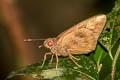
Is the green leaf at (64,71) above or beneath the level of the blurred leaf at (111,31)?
beneath

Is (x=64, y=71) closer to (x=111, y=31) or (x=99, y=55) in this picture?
(x=99, y=55)

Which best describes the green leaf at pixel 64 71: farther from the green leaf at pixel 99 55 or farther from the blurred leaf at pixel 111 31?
the blurred leaf at pixel 111 31

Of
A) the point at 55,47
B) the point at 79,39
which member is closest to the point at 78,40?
the point at 79,39

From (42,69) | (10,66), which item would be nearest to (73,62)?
(42,69)

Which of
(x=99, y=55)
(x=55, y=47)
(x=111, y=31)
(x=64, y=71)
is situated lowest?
(x=64, y=71)

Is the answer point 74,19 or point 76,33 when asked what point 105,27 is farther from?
point 74,19

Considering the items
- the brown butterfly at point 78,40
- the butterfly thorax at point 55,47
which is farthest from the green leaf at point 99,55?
the butterfly thorax at point 55,47

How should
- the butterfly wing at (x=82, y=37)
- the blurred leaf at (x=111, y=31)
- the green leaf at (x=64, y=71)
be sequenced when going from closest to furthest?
1. the green leaf at (x=64, y=71)
2. the blurred leaf at (x=111, y=31)
3. the butterfly wing at (x=82, y=37)
